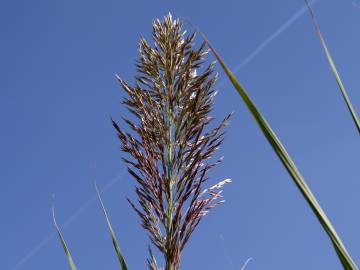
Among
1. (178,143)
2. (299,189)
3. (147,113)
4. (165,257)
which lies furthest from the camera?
(147,113)

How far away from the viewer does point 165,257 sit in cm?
193

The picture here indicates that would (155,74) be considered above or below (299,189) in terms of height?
Answer: above

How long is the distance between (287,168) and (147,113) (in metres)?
1.72

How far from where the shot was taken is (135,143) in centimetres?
241

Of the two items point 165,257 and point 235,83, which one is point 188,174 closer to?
point 165,257

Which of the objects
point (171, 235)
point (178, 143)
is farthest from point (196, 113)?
point (171, 235)

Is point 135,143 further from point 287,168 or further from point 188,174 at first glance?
point 287,168

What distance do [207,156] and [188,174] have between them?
27 centimetres

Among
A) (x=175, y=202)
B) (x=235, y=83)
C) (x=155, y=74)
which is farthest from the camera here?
(x=155, y=74)

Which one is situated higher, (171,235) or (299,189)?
(171,235)

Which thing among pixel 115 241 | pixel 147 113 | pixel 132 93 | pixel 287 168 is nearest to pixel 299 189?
pixel 287 168

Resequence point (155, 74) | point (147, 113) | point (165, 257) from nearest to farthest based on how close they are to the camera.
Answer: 1. point (165, 257)
2. point (147, 113)
3. point (155, 74)

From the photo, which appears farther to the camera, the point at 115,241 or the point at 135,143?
the point at 135,143

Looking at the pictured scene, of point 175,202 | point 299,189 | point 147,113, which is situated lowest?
point 299,189
